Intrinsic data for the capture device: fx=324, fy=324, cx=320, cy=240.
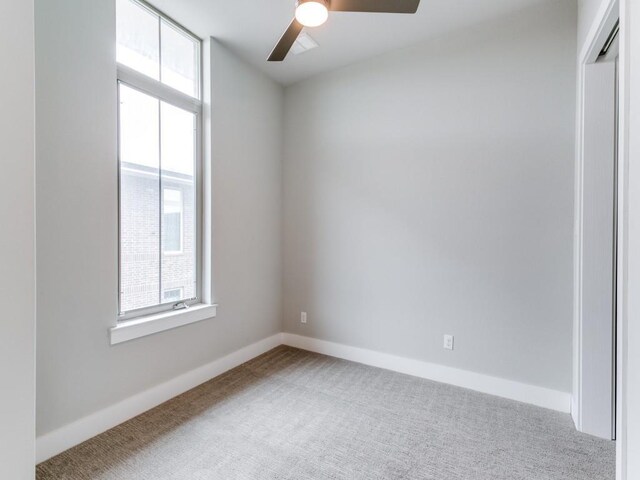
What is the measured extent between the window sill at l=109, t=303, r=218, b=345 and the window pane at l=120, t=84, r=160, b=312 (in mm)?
139

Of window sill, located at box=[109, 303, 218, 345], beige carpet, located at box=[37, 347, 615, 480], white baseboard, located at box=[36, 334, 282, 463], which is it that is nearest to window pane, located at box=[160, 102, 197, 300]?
window sill, located at box=[109, 303, 218, 345]

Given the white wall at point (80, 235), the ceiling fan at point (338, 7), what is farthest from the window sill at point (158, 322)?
the ceiling fan at point (338, 7)

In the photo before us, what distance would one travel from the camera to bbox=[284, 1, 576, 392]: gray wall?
7.77 feet

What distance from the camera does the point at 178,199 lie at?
2.65 m

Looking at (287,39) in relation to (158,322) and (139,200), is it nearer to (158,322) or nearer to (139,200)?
(139,200)

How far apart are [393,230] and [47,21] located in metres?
2.73

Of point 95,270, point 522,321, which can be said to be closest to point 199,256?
point 95,270

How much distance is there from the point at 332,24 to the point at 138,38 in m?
1.45

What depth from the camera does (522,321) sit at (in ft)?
8.11

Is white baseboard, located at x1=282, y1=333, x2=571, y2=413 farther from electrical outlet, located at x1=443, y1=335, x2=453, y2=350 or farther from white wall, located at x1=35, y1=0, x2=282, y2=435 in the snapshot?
white wall, located at x1=35, y1=0, x2=282, y2=435

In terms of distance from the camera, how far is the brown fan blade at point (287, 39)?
5.65ft

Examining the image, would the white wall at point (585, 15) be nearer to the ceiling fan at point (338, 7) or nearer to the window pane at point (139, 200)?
the ceiling fan at point (338, 7)

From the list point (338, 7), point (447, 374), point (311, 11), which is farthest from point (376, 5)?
point (447, 374)

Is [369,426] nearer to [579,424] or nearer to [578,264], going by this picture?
[579,424]
